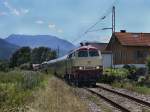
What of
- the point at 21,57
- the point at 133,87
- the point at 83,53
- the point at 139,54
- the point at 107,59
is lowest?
the point at 133,87

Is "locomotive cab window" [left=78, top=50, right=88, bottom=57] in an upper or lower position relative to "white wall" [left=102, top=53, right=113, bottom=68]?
lower

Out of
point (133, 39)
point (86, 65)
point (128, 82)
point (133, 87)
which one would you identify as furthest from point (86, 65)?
point (133, 39)

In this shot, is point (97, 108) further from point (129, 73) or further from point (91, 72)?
point (129, 73)

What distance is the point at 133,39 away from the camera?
6375 cm

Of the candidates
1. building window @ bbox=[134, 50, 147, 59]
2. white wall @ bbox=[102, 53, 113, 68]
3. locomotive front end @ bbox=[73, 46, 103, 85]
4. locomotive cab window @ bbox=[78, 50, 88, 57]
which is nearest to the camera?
locomotive front end @ bbox=[73, 46, 103, 85]

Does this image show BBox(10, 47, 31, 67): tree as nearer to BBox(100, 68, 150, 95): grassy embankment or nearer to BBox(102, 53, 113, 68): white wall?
BBox(102, 53, 113, 68): white wall

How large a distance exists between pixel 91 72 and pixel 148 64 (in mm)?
8571

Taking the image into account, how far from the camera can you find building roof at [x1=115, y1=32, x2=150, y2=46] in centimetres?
6241

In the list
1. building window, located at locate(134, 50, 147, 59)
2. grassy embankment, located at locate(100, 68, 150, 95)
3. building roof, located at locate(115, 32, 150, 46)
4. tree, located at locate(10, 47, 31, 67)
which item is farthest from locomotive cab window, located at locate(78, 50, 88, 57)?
→ tree, located at locate(10, 47, 31, 67)

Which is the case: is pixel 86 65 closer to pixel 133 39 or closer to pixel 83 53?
pixel 83 53

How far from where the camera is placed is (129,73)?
43.1 m

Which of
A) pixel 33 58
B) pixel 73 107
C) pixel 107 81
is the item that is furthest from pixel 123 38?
pixel 33 58

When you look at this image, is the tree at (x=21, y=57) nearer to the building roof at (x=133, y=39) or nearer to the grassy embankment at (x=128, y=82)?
the building roof at (x=133, y=39)

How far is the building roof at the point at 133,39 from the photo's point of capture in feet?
205
